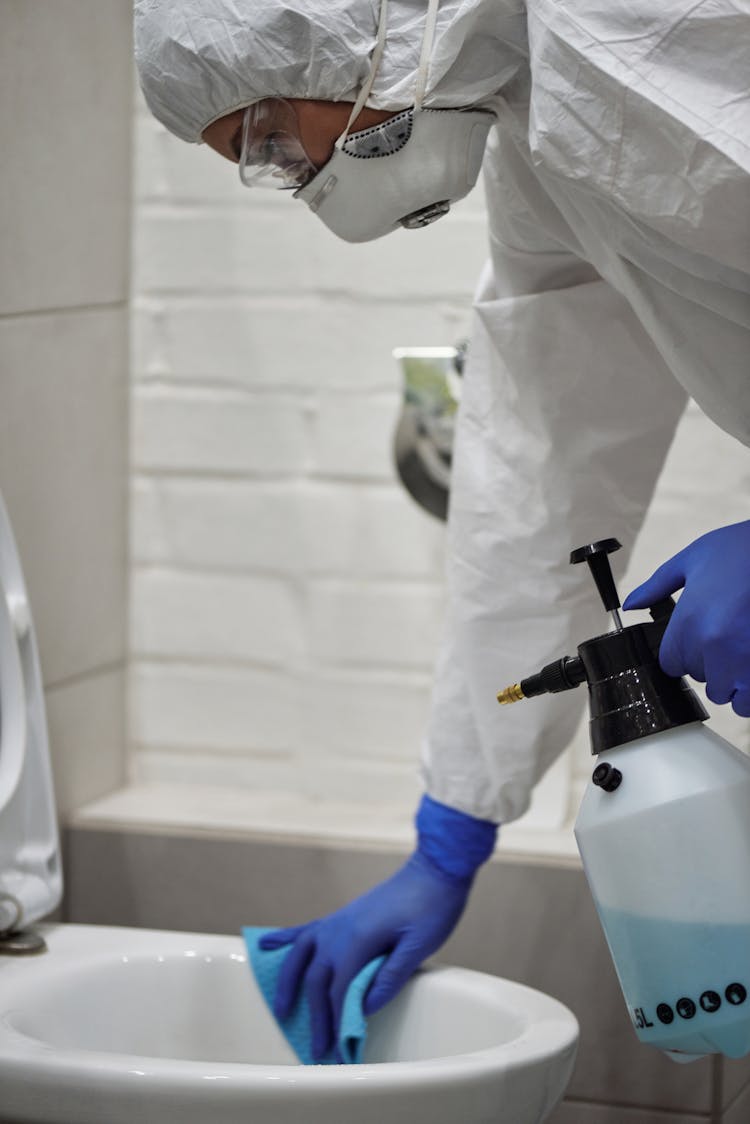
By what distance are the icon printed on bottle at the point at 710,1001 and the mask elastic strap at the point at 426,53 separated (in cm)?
54

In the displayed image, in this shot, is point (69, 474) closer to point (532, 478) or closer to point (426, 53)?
point (532, 478)

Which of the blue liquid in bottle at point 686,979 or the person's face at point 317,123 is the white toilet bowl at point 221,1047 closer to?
the blue liquid in bottle at point 686,979

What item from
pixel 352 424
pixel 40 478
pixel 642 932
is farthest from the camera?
pixel 352 424

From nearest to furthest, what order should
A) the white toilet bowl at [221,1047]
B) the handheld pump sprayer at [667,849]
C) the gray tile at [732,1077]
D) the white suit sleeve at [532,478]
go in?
1. the handheld pump sprayer at [667,849]
2. the white toilet bowl at [221,1047]
3. the white suit sleeve at [532,478]
4. the gray tile at [732,1077]

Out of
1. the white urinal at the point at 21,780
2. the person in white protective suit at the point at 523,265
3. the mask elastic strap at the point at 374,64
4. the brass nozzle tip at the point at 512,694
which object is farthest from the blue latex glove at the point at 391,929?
the mask elastic strap at the point at 374,64

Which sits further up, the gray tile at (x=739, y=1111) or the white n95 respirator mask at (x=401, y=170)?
the white n95 respirator mask at (x=401, y=170)

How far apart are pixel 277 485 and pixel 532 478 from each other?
530 millimetres

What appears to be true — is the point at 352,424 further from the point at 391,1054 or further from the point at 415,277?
the point at 391,1054

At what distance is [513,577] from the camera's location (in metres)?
1.10

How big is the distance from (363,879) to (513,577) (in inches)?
18.4

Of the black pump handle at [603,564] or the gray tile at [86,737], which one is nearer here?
the black pump handle at [603,564]

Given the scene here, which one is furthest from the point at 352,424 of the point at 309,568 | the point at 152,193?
the point at 152,193

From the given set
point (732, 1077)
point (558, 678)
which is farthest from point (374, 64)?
point (732, 1077)

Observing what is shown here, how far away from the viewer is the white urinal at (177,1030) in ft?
2.80
